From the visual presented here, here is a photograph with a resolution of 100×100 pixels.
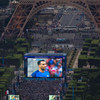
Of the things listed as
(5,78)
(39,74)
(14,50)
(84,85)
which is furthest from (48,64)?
(14,50)

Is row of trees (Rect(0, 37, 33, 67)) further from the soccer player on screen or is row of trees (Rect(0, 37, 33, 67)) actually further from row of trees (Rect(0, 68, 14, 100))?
the soccer player on screen

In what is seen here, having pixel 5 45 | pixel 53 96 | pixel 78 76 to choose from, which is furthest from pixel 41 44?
pixel 53 96

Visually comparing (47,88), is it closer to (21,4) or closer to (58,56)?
(58,56)

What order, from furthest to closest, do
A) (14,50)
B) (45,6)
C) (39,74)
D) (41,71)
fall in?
(45,6)
(14,50)
(39,74)
(41,71)

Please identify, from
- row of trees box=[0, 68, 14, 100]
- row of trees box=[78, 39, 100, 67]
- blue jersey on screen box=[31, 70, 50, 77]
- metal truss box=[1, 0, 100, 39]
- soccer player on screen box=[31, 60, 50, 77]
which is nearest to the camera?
row of trees box=[0, 68, 14, 100]

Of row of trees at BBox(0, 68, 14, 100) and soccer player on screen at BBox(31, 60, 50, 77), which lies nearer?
row of trees at BBox(0, 68, 14, 100)

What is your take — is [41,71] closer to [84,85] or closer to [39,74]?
[39,74]

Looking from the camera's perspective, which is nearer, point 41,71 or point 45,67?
point 45,67

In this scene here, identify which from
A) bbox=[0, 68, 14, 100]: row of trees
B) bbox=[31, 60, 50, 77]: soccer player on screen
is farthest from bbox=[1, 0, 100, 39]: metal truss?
bbox=[31, 60, 50, 77]: soccer player on screen

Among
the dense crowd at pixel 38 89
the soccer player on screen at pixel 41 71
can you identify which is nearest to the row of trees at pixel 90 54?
the soccer player on screen at pixel 41 71
